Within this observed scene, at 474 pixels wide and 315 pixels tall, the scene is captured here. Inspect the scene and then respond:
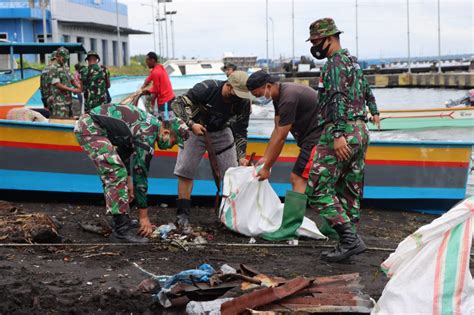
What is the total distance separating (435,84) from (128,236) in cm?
5295

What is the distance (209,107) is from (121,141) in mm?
1176

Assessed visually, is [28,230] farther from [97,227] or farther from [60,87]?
[60,87]

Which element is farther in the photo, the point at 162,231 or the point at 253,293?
the point at 162,231

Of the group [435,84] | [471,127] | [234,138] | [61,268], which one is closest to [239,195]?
[234,138]

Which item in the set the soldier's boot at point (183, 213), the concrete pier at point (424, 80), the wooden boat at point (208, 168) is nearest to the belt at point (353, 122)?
the soldier's boot at point (183, 213)

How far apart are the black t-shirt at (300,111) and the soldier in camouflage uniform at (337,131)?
50 centimetres

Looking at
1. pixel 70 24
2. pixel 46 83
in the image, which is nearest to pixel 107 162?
pixel 46 83

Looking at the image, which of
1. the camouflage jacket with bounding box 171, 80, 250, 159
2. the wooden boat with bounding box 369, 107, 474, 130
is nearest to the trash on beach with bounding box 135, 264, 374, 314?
the camouflage jacket with bounding box 171, 80, 250, 159

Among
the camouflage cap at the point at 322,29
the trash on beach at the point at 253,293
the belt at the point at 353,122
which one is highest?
the camouflage cap at the point at 322,29

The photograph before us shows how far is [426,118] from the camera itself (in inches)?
741

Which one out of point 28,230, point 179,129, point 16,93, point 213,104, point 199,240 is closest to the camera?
point 179,129

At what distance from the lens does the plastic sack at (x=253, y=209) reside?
7121 mm

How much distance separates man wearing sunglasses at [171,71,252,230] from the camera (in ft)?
23.4

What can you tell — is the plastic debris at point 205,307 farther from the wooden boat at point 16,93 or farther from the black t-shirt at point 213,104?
the wooden boat at point 16,93
